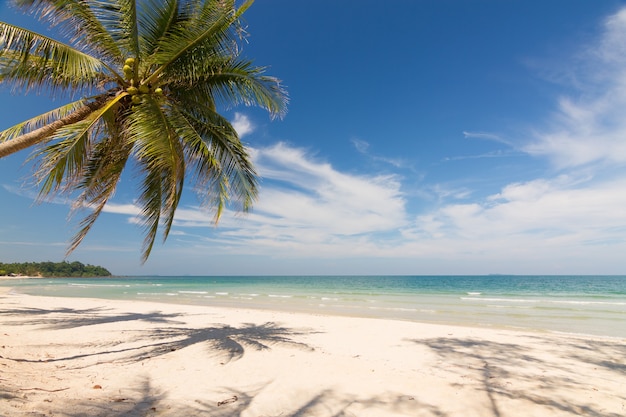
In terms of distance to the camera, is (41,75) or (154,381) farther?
(41,75)

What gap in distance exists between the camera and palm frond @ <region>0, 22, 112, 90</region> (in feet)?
14.5

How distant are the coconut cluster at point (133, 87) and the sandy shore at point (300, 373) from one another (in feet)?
13.5

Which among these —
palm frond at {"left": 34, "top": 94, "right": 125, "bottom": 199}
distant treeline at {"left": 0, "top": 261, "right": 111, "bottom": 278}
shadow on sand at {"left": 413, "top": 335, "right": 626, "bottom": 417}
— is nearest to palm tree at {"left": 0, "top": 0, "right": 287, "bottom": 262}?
palm frond at {"left": 34, "top": 94, "right": 125, "bottom": 199}

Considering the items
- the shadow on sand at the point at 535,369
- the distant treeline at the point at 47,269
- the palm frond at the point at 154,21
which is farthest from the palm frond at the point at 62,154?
the distant treeline at the point at 47,269

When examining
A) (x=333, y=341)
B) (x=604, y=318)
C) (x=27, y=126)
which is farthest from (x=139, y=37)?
(x=604, y=318)

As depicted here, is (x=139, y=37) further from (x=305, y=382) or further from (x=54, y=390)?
(x=305, y=382)

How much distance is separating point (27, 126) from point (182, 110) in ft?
8.26

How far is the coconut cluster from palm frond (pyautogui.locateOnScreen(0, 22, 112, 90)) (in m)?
0.32

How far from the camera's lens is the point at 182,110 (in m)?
6.47

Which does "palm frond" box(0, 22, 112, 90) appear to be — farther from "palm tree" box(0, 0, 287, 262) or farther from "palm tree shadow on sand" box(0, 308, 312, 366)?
"palm tree shadow on sand" box(0, 308, 312, 366)

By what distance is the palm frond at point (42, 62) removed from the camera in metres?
4.41

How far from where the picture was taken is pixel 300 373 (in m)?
5.26

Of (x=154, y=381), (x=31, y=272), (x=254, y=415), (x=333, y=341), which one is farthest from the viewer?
(x=31, y=272)

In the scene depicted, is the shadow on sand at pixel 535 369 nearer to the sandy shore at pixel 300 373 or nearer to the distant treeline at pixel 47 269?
the sandy shore at pixel 300 373
